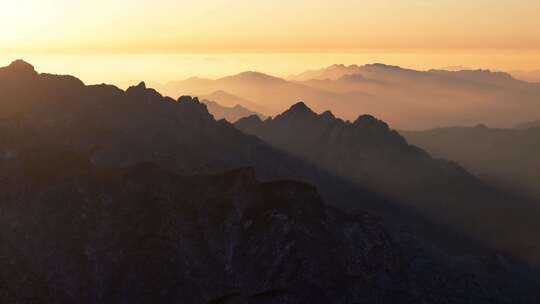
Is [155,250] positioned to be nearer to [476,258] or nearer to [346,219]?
[346,219]

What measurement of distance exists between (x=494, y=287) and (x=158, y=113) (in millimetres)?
108650

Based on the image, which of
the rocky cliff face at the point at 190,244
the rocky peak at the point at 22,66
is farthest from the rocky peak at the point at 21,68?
the rocky cliff face at the point at 190,244

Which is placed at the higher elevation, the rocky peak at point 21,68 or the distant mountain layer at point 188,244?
the rocky peak at point 21,68

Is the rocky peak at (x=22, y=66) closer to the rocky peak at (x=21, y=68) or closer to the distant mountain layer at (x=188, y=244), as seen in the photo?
the rocky peak at (x=21, y=68)

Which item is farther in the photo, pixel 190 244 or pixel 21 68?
pixel 21 68

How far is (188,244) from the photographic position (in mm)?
110500

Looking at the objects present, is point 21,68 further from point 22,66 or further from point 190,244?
point 190,244

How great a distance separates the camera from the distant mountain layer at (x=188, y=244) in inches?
4023

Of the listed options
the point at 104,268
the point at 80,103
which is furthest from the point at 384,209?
the point at 104,268

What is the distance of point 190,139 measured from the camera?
183375 millimetres

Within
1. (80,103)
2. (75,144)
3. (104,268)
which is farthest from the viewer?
(80,103)

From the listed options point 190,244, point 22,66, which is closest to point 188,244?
point 190,244

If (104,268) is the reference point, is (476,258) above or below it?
below

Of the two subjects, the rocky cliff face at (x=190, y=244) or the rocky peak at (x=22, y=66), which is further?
the rocky peak at (x=22, y=66)
